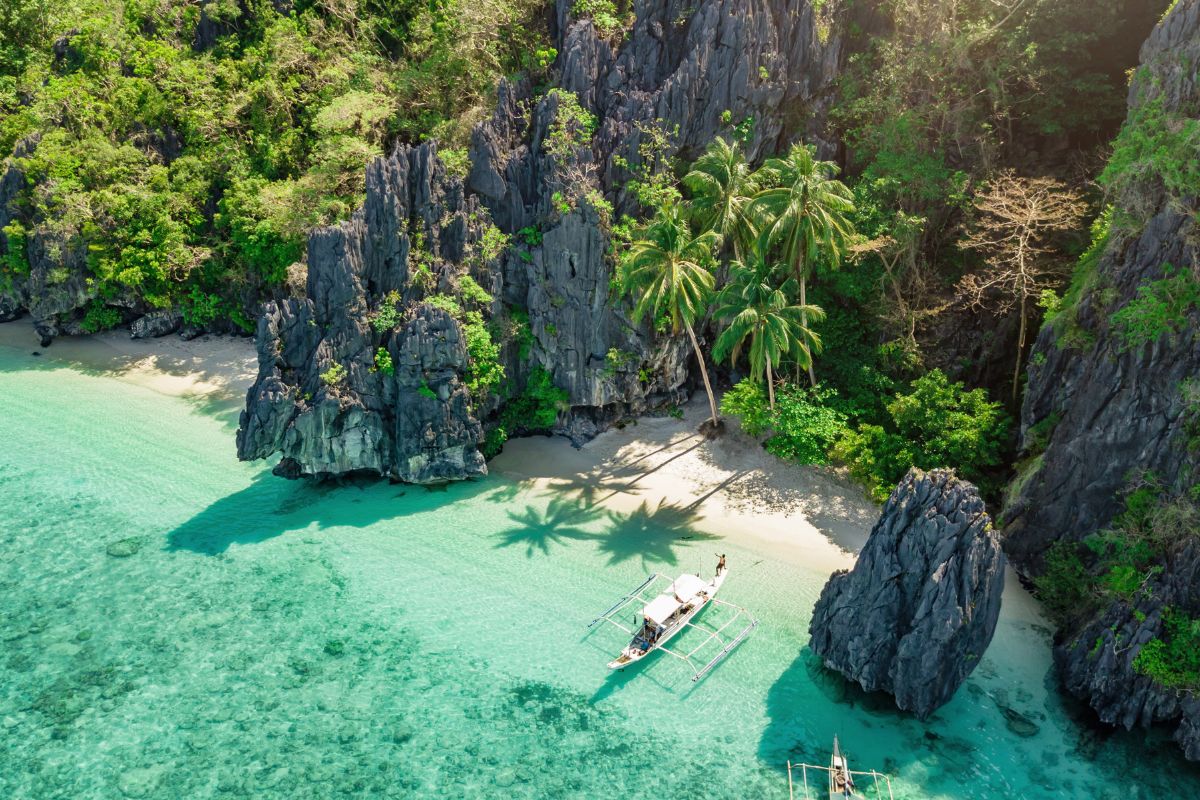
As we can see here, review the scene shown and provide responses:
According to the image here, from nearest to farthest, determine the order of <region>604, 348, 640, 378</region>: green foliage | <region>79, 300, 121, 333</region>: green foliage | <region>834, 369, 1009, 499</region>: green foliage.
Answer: <region>834, 369, 1009, 499</region>: green foliage < <region>604, 348, 640, 378</region>: green foliage < <region>79, 300, 121, 333</region>: green foliage

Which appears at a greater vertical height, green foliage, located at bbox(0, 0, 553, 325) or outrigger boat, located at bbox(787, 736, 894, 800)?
green foliage, located at bbox(0, 0, 553, 325)

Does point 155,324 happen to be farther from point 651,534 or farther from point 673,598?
point 673,598

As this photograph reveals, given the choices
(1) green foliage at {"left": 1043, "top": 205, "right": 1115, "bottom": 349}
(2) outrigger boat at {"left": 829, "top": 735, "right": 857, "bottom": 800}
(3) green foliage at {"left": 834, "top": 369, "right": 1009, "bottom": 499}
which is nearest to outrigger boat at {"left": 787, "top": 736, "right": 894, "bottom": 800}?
(2) outrigger boat at {"left": 829, "top": 735, "right": 857, "bottom": 800}

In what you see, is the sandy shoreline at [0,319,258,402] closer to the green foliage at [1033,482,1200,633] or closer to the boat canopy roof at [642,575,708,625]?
the boat canopy roof at [642,575,708,625]

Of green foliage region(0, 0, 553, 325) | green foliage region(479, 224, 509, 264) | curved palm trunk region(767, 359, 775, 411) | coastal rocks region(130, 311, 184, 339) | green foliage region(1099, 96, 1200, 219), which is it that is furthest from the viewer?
coastal rocks region(130, 311, 184, 339)

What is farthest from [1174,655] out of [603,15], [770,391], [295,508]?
[603,15]

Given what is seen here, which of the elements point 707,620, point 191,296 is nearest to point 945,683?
point 707,620

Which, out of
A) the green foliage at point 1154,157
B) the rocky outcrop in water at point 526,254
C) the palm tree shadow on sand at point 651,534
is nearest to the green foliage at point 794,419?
the palm tree shadow on sand at point 651,534
